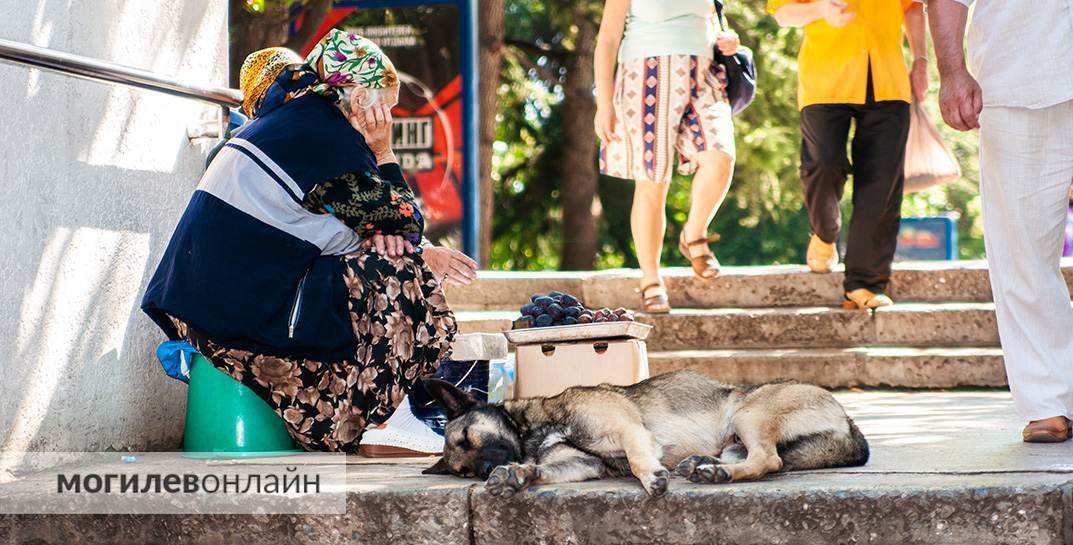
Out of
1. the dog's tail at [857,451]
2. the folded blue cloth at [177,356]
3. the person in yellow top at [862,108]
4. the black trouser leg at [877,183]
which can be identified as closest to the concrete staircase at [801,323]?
the person in yellow top at [862,108]

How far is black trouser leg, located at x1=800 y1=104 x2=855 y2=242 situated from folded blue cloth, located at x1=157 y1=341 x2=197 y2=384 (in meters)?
4.91

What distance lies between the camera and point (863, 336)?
838 cm

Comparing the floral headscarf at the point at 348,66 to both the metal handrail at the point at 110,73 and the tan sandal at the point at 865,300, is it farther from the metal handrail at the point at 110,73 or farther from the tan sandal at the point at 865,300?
the tan sandal at the point at 865,300

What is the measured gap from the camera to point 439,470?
4223 millimetres

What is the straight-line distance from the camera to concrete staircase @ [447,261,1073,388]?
803cm

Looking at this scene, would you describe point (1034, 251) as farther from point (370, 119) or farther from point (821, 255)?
point (821, 255)

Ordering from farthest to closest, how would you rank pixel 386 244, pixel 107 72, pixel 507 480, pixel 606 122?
pixel 606 122 < pixel 386 244 < pixel 107 72 < pixel 507 480

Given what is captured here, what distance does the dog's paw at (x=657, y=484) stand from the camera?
3674mm

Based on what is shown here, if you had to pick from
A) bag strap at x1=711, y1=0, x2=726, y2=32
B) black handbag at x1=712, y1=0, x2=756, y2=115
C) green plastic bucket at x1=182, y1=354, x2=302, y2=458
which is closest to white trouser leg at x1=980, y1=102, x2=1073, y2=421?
green plastic bucket at x1=182, y1=354, x2=302, y2=458

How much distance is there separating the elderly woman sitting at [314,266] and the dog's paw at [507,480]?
1.12m

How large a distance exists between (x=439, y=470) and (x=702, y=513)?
3.29 ft

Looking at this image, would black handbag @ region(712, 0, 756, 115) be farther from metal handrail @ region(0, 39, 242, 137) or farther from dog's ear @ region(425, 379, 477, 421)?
dog's ear @ region(425, 379, 477, 421)

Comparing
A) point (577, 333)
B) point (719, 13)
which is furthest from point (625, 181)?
point (577, 333)

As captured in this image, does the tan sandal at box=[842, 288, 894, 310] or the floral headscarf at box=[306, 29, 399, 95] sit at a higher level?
the floral headscarf at box=[306, 29, 399, 95]
